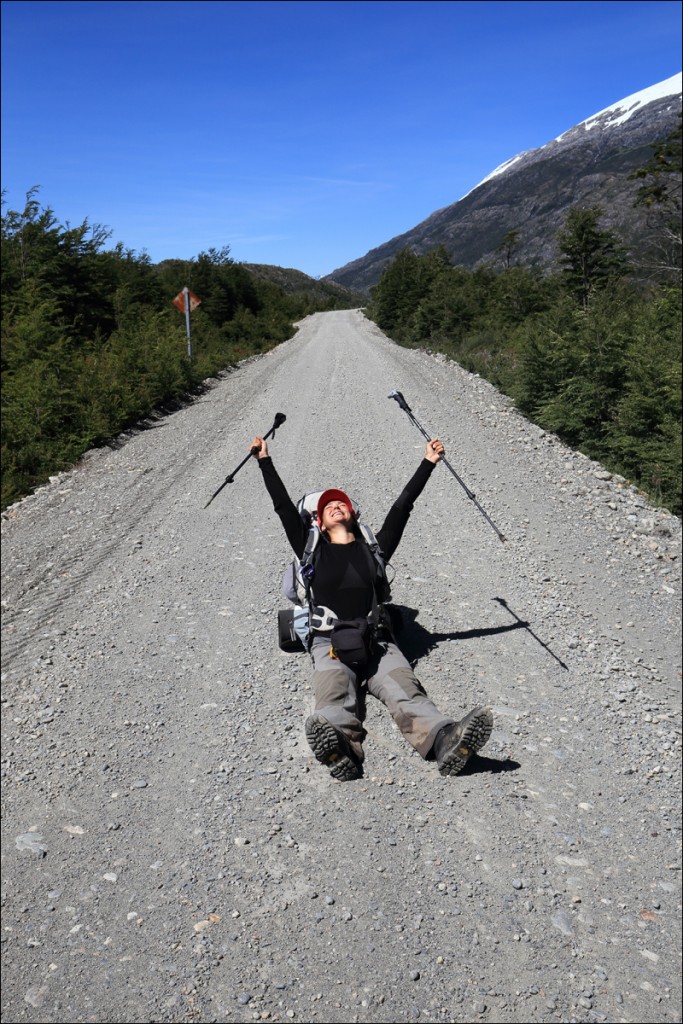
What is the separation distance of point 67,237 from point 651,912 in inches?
1002

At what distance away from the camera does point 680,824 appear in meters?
3.47

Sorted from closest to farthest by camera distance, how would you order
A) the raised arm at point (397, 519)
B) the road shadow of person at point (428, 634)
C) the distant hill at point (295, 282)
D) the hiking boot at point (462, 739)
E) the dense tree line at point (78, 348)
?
the hiking boot at point (462, 739), the raised arm at point (397, 519), the road shadow of person at point (428, 634), the dense tree line at point (78, 348), the distant hill at point (295, 282)

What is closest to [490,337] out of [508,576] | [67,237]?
[67,237]

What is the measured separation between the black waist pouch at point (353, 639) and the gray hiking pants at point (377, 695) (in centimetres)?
31

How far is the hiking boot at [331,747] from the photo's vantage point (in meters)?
3.44

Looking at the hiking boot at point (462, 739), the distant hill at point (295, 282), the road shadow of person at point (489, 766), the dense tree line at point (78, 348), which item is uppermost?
the distant hill at point (295, 282)

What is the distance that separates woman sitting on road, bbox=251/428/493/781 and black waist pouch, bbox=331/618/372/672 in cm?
4

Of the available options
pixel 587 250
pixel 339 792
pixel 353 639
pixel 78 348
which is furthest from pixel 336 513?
pixel 587 250

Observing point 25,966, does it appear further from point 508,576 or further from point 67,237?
point 67,237

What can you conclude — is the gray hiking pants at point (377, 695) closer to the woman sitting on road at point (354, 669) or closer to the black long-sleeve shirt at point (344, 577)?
the woman sitting on road at point (354, 669)

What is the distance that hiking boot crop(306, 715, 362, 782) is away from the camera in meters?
3.44

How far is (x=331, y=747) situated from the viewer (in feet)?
11.4

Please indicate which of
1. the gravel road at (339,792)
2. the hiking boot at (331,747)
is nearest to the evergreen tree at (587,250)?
the gravel road at (339,792)

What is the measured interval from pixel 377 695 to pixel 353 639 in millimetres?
669
